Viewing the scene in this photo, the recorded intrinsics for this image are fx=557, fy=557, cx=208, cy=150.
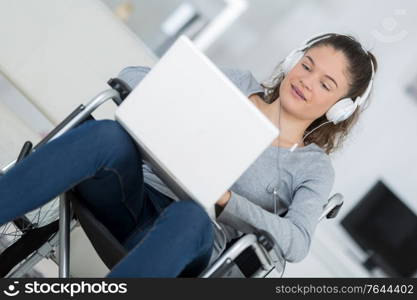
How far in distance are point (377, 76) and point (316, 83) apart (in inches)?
37.8

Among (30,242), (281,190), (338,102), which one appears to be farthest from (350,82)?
(30,242)

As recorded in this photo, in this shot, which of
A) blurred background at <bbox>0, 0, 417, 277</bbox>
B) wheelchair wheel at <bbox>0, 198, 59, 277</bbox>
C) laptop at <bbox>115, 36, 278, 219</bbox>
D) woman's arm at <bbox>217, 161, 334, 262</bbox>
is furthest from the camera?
blurred background at <bbox>0, 0, 417, 277</bbox>

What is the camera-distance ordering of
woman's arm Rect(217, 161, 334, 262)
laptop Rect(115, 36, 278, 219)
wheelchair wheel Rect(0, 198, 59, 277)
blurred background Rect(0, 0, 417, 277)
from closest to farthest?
1. laptop Rect(115, 36, 278, 219)
2. woman's arm Rect(217, 161, 334, 262)
3. wheelchair wheel Rect(0, 198, 59, 277)
4. blurred background Rect(0, 0, 417, 277)

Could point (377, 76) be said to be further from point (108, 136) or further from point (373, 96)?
point (108, 136)

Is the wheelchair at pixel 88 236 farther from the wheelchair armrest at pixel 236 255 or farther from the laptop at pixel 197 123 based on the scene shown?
the laptop at pixel 197 123

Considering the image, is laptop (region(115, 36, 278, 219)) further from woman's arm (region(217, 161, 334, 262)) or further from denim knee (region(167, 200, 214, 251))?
woman's arm (region(217, 161, 334, 262))

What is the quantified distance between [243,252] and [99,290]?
29 cm

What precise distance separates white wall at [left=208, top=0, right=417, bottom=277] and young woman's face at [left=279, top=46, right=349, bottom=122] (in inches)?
33.4

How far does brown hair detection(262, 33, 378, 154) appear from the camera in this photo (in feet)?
4.50

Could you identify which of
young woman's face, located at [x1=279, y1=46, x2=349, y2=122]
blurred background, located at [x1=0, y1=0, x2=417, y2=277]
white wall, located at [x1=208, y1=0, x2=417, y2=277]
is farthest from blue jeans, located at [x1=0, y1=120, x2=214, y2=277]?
white wall, located at [x1=208, y1=0, x2=417, y2=277]

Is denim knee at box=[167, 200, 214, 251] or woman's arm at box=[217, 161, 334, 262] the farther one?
woman's arm at box=[217, 161, 334, 262]

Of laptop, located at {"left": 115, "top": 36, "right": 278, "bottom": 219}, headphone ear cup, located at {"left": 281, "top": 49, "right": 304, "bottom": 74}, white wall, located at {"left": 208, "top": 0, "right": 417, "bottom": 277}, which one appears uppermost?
laptop, located at {"left": 115, "top": 36, "right": 278, "bottom": 219}

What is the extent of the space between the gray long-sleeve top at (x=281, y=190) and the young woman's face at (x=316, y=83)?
0.12 meters

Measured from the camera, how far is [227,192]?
1136 mm
